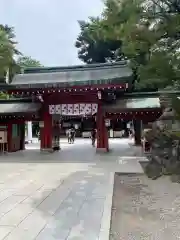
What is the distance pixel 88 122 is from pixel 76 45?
1012 cm

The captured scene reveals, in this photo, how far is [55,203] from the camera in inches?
257

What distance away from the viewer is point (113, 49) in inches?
1401

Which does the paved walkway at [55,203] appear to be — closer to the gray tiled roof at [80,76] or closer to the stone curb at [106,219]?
the stone curb at [106,219]

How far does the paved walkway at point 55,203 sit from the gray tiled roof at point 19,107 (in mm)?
6705

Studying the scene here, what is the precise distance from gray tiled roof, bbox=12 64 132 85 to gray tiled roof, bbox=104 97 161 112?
5.10 ft

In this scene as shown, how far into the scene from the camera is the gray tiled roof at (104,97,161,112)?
16641 millimetres

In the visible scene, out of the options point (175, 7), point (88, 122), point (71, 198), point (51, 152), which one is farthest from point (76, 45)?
point (71, 198)

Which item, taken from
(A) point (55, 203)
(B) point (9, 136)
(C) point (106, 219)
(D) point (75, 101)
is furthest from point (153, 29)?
(B) point (9, 136)

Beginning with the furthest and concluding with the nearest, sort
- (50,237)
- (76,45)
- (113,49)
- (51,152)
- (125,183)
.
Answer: (76,45) < (113,49) < (51,152) < (125,183) < (50,237)

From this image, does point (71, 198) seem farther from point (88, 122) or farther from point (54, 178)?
point (88, 122)

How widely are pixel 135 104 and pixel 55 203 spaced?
11468 millimetres

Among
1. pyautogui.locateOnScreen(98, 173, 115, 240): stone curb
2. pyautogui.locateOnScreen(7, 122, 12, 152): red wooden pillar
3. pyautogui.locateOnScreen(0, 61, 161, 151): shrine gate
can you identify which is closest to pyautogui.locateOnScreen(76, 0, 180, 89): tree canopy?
pyautogui.locateOnScreen(98, 173, 115, 240): stone curb

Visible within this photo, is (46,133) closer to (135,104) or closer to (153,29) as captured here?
(135,104)

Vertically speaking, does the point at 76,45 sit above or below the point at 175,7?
above
